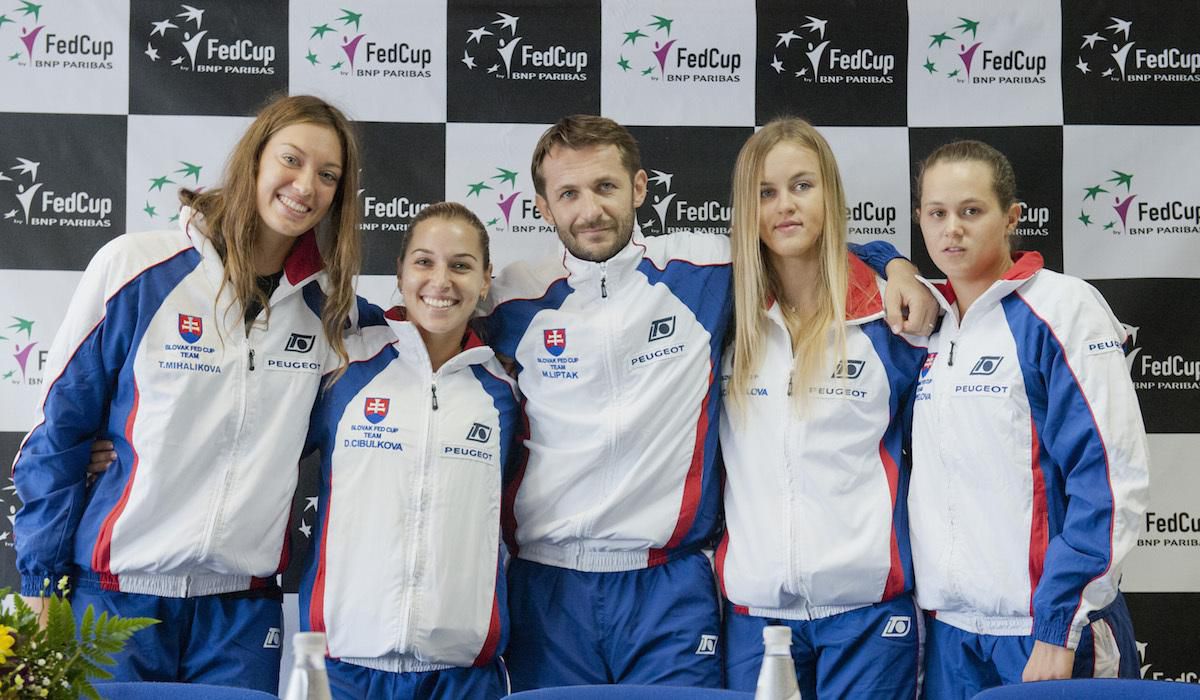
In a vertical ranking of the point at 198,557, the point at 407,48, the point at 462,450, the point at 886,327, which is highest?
the point at 407,48

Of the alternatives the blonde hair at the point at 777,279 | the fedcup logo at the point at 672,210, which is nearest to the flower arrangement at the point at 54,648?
the blonde hair at the point at 777,279

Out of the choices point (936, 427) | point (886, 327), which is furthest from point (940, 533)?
point (886, 327)

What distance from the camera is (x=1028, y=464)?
7.41 ft

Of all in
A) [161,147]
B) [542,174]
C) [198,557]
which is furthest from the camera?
[161,147]

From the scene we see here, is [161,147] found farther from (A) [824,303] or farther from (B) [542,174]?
(A) [824,303]

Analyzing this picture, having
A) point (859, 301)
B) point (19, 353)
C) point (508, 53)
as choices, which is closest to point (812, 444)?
point (859, 301)

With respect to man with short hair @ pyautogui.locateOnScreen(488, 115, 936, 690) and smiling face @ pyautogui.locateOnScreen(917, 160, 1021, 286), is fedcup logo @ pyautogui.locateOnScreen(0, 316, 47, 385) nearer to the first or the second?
man with short hair @ pyautogui.locateOnScreen(488, 115, 936, 690)

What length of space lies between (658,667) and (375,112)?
70.8 inches

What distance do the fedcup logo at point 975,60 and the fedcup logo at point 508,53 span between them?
1.08 metres

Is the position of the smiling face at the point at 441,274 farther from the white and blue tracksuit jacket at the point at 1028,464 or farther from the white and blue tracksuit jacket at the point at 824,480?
the white and blue tracksuit jacket at the point at 1028,464

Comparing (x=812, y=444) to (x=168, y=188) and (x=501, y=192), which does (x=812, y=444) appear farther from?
(x=168, y=188)

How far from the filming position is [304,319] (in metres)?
2.48

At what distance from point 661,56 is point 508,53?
1.51 feet

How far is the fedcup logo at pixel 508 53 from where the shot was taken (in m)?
3.18
